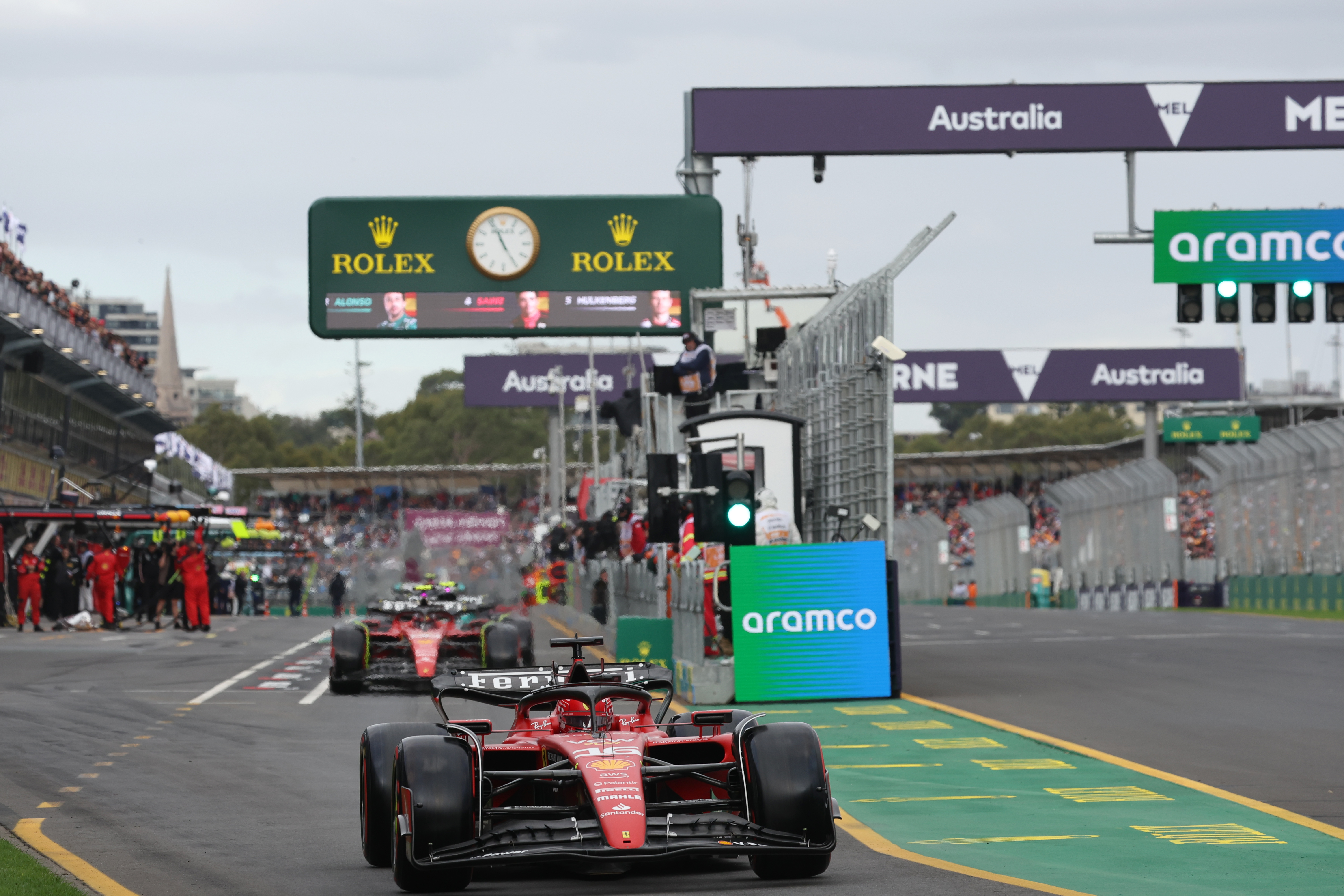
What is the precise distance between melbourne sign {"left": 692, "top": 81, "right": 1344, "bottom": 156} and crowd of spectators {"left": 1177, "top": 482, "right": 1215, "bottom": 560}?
29.4 m

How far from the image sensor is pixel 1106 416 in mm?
129375

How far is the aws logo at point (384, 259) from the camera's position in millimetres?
24219

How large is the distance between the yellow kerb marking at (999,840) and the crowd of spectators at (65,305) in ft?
109

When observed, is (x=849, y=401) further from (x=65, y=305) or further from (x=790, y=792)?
(x=65, y=305)

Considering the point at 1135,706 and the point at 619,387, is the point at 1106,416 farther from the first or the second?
the point at 1135,706

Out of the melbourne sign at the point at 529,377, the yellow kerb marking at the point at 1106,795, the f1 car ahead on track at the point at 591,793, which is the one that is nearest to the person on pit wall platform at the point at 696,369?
the yellow kerb marking at the point at 1106,795

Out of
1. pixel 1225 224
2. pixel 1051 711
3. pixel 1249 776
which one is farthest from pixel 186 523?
pixel 1249 776

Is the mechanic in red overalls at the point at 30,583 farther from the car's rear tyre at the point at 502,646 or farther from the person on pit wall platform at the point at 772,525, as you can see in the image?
the person on pit wall platform at the point at 772,525

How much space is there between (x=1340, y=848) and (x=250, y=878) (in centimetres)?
504

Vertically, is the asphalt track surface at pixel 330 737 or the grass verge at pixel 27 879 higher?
the grass verge at pixel 27 879

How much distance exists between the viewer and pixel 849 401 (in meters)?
20.8

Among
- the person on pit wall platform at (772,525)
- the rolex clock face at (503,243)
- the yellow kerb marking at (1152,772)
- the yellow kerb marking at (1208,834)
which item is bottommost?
the yellow kerb marking at (1152,772)

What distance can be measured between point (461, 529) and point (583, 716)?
150 feet

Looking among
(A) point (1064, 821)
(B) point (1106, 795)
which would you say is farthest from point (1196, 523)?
(A) point (1064, 821)
